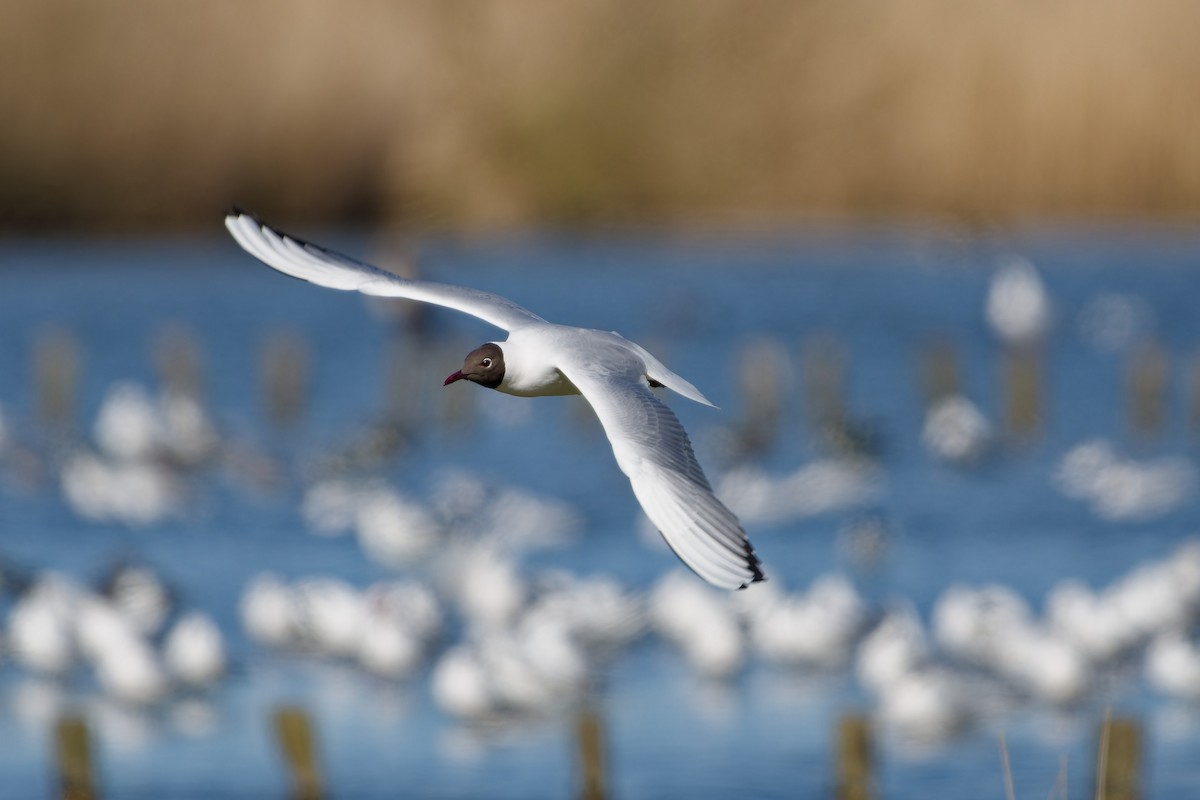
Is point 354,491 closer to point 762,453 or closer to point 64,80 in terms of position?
point 762,453

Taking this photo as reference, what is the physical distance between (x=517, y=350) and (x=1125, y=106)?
81.1 ft

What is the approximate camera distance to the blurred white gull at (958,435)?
1941 centimetres

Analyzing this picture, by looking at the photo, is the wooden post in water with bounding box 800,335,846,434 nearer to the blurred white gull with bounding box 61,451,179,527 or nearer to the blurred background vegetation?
the blurred white gull with bounding box 61,451,179,527

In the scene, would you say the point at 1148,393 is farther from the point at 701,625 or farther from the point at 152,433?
the point at 701,625

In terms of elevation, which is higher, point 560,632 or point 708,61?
point 708,61

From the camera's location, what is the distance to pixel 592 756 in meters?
9.36

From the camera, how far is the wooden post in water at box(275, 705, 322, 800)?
951 cm

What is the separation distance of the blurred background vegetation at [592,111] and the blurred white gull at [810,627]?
18.4 meters

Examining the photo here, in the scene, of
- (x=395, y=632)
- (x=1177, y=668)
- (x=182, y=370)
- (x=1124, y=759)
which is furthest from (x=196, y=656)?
(x=182, y=370)

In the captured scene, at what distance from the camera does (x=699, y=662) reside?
40.1 feet

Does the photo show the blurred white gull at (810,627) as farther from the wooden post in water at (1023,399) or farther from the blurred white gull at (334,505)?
the wooden post in water at (1023,399)

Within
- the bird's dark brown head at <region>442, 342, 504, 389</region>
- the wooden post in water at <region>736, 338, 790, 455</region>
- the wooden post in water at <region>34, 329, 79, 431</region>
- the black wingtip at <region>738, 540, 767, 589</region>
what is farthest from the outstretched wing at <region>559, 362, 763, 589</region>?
the wooden post in water at <region>34, 329, 79, 431</region>

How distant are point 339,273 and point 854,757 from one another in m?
3.66

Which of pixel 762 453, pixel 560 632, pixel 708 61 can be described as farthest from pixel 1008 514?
pixel 708 61
